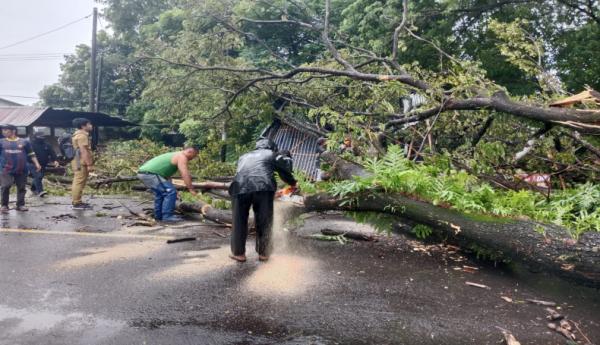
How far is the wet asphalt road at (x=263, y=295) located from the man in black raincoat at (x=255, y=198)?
0.22 metres

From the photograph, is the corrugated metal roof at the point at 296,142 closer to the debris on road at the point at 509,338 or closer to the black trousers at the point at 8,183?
the black trousers at the point at 8,183

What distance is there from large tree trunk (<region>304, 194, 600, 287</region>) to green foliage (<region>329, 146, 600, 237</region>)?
0.10m

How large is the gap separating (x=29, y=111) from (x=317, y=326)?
58.2ft

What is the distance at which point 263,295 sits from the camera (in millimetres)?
3807

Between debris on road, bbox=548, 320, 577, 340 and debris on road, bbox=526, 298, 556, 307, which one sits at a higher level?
debris on road, bbox=526, 298, 556, 307

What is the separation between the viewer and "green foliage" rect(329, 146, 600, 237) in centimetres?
414

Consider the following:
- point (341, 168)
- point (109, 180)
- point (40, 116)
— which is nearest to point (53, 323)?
Answer: point (341, 168)

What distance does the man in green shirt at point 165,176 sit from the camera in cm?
676

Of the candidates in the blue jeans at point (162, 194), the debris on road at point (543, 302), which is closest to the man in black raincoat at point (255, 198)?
the blue jeans at point (162, 194)

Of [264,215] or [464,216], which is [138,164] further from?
[464,216]

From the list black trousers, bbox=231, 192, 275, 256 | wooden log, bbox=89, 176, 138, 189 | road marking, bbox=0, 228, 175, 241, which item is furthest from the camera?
wooden log, bbox=89, 176, 138, 189

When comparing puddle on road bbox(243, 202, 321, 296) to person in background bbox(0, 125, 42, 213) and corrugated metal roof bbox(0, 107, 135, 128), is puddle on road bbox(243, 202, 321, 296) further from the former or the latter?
corrugated metal roof bbox(0, 107, 135, 128)

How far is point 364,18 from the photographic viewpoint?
13328 mm

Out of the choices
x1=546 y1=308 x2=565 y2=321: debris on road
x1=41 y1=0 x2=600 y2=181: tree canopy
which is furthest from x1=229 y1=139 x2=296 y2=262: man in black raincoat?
x1=546 y1=308 x2=565 y2=321: debris on road
